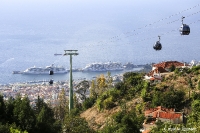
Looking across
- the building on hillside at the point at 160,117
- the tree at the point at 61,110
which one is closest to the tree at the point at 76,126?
the building on hillside at the point at 160,117

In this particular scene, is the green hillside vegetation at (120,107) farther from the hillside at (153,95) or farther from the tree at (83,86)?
the tree at (83,86)

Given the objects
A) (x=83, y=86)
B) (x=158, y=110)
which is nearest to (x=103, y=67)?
(x=83, y=86)

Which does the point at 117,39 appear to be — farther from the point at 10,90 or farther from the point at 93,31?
the point at 10,90

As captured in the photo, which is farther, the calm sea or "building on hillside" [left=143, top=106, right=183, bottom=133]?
the calm sea

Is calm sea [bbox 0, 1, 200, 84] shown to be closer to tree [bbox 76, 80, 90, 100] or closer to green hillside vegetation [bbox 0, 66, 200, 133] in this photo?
tree [bbox 76, 80, 90, 100]

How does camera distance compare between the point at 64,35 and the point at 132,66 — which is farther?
the point at 64,35

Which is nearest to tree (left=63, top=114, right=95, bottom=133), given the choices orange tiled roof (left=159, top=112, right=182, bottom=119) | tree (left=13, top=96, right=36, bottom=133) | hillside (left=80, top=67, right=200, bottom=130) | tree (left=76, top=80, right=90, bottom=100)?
tree (left=13, top=96, right=36, bottom=133)

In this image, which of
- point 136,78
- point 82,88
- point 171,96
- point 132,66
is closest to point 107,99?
point 136,78
